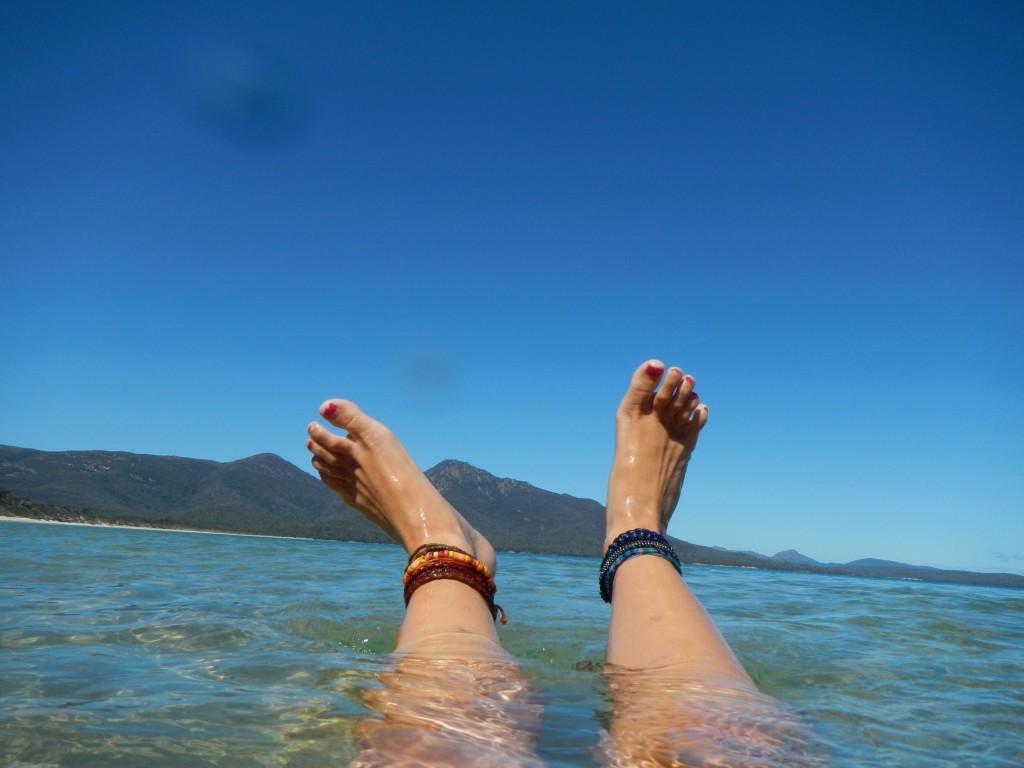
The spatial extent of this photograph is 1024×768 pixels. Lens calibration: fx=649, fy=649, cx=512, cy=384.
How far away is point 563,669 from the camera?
1.87m

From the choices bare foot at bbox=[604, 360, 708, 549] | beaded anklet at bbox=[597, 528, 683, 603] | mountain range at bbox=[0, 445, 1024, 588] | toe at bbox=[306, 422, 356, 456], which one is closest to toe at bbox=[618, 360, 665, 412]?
bare foot at bbox=[604, 360, 708, 549]

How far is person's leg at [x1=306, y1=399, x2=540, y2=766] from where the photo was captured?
A: 3.22ft

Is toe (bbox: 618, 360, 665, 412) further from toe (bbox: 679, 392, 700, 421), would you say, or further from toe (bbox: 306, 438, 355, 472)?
toe (bbox: 306, 438, 355, 472)

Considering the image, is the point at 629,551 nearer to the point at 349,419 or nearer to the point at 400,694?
the point at 400,694

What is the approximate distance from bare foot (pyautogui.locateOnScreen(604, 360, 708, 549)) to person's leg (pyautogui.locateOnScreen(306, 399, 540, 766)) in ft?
2.32

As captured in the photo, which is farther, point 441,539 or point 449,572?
point 441,539

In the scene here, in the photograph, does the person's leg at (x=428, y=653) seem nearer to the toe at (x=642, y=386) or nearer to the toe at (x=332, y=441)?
the toe at (x=332, y=441)

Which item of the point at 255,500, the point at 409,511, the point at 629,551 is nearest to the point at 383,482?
the point at 409,511

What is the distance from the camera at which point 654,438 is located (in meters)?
3.15

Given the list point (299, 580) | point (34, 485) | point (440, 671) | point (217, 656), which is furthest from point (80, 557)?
point (34, 485)

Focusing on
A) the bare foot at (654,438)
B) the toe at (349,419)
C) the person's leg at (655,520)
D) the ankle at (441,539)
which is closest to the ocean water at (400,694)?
the person's leg at (655,520)

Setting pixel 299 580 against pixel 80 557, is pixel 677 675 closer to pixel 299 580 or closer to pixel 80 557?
pixel 299 580

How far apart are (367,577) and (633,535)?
13.6 feet

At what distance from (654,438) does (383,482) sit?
1303mm
